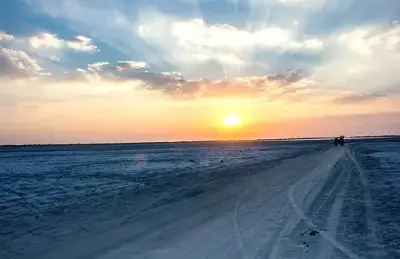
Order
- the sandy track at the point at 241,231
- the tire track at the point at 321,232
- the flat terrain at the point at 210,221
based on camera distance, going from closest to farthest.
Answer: the tire track at the point at 321,232 → the sandy track at the point at 241,231 → the flat terrain at the point at 210,221

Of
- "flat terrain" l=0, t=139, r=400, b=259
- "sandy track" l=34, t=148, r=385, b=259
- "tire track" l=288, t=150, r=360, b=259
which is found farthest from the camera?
"flat terrain" l=0, t=139, r=400, b=259

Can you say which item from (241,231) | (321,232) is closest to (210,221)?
(241,231)

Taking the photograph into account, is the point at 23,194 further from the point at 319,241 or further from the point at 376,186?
the point at 376,186

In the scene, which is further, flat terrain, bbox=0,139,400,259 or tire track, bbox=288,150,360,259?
flat terrain, bbox=0,139,400,259

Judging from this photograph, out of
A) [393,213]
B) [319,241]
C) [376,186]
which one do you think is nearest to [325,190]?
[376,186]

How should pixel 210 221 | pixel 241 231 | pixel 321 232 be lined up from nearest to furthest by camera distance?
pixel 321 232
pixel 241 231
pixel 210 221

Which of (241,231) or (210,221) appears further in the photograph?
(210,221)

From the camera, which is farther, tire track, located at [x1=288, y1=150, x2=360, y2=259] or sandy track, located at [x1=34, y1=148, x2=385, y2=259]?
sandy track, located at [x1=34, y1=148, x2=385, y2=259]

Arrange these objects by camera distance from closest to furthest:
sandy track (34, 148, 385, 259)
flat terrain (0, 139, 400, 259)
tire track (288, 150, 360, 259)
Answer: tire track (288, 150, 360, 259) → sandy track (34, 148, 385, 259) → flat terrain (0, 139, 400, 259)

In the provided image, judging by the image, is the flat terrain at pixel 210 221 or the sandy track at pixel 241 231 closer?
the sandy track at pixel 241 231

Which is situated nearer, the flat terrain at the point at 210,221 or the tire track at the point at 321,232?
the tire track at the point at 321,232

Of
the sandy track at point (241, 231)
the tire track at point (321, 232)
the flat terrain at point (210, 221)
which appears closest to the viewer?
the tire track at point (321, 232)

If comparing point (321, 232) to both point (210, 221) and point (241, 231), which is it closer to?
point (241, 231)
